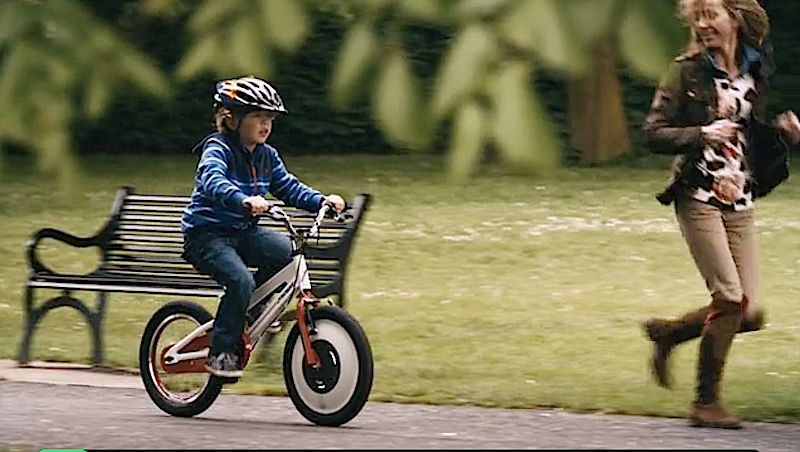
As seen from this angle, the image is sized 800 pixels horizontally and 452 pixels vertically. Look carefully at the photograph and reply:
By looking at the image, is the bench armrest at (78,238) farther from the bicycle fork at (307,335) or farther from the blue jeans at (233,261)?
the bicycle fork at (307,335)

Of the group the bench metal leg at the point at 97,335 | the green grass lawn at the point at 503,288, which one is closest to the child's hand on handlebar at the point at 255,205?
the green grass lawn at the point at 503,288

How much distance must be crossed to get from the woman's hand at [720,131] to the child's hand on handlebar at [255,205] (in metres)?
1.66

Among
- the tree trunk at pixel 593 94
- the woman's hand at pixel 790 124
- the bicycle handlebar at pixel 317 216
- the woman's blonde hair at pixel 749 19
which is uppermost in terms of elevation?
A: the tree trunk at pixel 593 94

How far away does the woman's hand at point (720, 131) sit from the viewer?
7.19 meters

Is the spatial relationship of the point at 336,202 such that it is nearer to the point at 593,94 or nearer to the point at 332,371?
the point at 332,371

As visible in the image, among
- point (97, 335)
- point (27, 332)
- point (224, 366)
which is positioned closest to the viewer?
A: point (224, 366)

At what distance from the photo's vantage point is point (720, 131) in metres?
7.20

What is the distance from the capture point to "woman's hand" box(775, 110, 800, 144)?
7.38m

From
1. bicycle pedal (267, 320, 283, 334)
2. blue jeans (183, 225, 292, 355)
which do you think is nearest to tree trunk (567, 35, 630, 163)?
blue jeans (183, 225, 292, 355)

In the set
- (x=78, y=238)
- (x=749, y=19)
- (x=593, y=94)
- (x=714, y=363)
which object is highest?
(x=593, y=94)

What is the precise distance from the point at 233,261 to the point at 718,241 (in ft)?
6.15

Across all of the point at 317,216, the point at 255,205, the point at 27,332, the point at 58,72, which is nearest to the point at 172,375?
the point at 317,216

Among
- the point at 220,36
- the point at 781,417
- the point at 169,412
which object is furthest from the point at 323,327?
the point at 220,36

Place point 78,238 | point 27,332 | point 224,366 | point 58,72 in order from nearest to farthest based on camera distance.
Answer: point 58,72 → point 224,366 → point 27,332 → point 78,238
